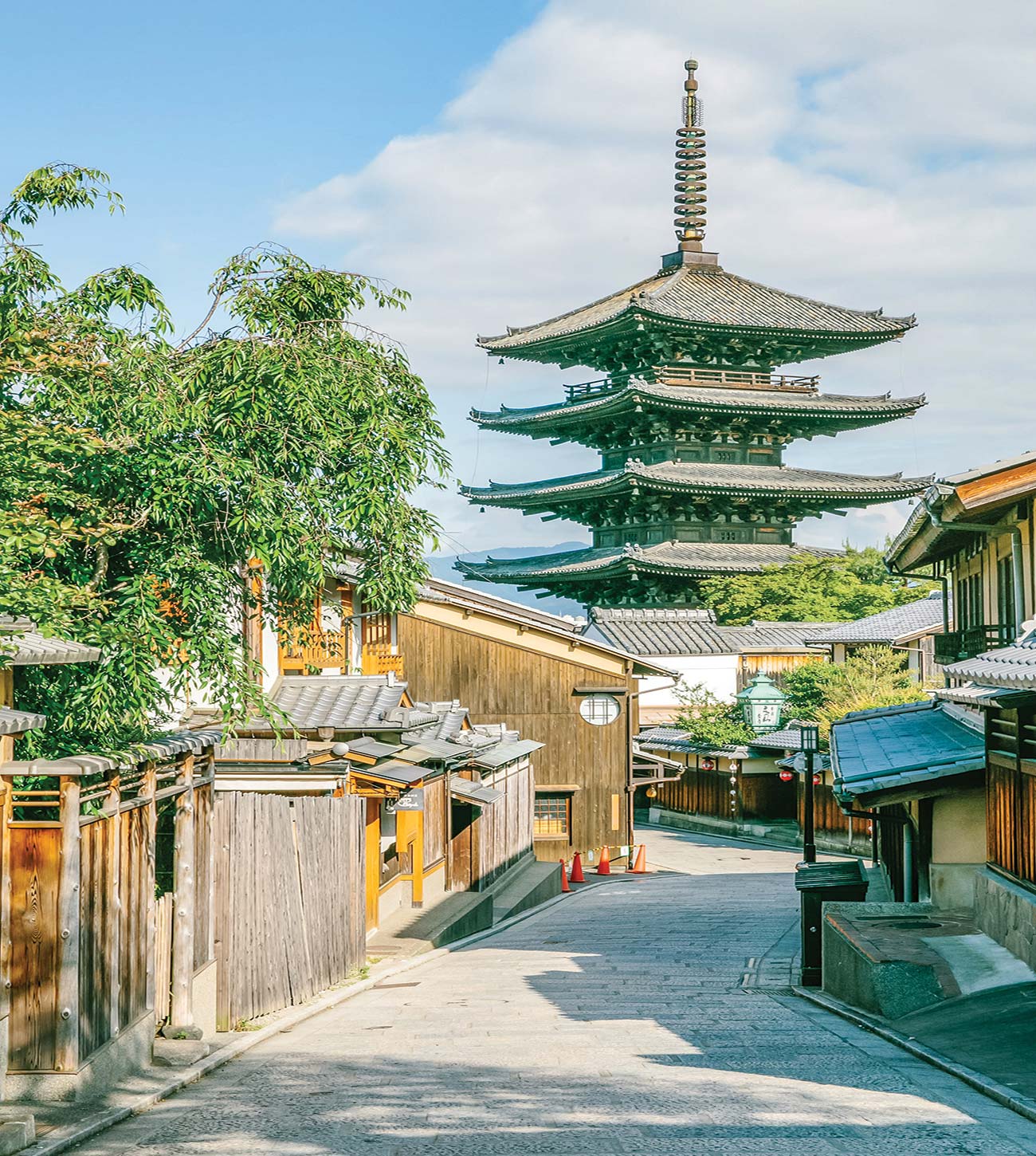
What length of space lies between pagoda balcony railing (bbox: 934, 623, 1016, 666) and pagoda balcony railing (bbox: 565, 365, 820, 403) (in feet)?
86.5

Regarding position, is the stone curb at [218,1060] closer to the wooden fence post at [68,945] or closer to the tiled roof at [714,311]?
the wooden fence post at [68,945]

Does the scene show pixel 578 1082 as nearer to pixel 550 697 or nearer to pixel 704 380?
pixel 550 697

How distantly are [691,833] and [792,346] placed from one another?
731 inches

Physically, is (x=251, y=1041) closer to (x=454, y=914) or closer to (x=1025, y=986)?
(x=1025, y=986)

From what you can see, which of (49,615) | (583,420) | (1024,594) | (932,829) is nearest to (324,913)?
(49,615)

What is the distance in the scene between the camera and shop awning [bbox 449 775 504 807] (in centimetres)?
2359

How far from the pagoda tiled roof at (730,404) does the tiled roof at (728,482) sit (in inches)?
83.1

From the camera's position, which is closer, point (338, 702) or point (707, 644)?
point (338, 702)

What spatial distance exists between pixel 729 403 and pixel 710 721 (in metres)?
11.5

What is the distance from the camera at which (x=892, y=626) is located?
44.0 metres

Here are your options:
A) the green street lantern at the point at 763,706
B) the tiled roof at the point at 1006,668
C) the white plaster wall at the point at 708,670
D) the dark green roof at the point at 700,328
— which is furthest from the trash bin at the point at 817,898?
the dark green roof at the point at 700,328

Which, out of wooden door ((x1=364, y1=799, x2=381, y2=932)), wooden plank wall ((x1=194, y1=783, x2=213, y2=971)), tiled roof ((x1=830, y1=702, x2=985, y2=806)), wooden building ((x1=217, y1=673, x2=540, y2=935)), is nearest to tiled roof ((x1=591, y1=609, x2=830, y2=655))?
wooden building ((x1=217, y1=673, x2=540, y2=935))

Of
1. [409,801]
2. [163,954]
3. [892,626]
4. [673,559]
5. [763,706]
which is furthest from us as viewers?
[673,559]

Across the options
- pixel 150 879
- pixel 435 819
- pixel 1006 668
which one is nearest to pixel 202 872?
pixel 150 879
